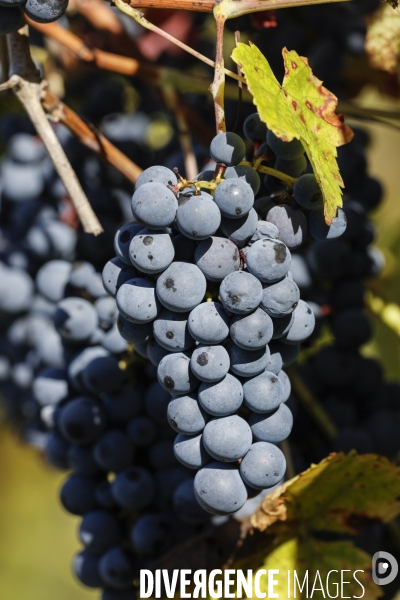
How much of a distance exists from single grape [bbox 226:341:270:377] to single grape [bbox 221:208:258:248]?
14 cm

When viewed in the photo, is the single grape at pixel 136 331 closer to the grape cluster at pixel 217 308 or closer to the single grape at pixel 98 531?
the grape cluster at pixel 217 308

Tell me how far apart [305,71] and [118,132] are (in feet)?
2.45

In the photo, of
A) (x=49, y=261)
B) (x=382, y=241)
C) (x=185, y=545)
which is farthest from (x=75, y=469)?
(x=382, y=241)

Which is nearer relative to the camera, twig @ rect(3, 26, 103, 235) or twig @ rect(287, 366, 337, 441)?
twig @ rect(3, 26, 103, 235)

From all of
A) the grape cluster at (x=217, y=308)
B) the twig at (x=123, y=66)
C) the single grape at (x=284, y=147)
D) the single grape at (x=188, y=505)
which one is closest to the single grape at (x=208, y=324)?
the grape cluster at (x=217, y=308)

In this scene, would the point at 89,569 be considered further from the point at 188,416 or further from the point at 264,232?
the point at 264,232

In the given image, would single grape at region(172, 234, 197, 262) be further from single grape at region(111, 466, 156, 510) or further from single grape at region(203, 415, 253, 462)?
single grape at region(111, 466, 156, 510)

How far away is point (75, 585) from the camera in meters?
2.73

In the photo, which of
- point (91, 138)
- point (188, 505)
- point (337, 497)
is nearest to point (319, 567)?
point (337, 497)

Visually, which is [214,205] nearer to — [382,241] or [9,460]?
[382,241]

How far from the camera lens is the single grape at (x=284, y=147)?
80cm

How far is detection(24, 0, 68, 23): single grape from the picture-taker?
0.84m

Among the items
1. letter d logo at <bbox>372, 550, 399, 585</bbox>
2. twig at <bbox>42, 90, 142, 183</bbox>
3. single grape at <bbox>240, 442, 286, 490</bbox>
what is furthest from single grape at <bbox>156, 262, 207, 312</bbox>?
letter d logo at <bbox>372, 550, 399, 585</bbox>

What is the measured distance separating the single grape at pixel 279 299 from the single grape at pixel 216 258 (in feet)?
0.17
